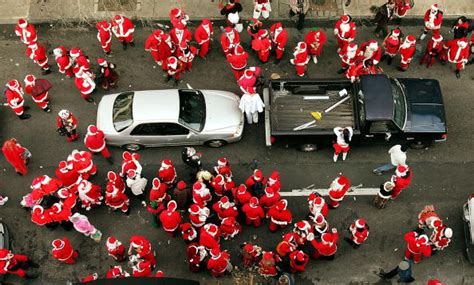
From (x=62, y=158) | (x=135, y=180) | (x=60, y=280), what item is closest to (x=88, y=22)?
(x=62, y=158)

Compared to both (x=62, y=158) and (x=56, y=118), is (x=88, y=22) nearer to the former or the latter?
(x=56, y=118)

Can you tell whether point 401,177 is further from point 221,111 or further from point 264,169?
point 221,111

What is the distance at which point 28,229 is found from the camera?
40.3ft

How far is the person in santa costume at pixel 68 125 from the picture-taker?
40.3 feet

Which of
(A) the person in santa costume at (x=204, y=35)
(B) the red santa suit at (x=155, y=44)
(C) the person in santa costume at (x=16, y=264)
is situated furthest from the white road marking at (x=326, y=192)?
(C) the person in santa costume at (x=16, y=264)

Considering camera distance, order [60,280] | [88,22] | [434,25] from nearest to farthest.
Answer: [60,280]
[434,25]
[88,22]

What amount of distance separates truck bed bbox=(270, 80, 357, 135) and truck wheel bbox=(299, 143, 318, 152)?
1.79 ft

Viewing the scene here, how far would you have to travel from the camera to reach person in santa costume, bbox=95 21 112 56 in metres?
13.9

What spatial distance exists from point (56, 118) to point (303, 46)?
6.67 m

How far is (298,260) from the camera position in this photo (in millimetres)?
10617

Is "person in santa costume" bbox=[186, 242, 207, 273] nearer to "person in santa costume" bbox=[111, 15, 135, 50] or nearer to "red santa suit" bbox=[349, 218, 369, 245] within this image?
"red santa suit" bbox=[349, 218, 369, 245]

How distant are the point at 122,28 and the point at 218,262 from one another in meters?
7.02

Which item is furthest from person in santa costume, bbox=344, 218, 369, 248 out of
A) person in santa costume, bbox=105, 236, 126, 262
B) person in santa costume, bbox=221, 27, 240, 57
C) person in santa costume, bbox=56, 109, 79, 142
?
person in santa costume, bbox=56, 109, 79, 142

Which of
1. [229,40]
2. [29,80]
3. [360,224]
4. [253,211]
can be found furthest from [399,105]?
[29,80]
